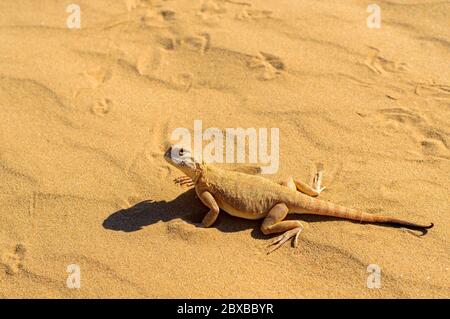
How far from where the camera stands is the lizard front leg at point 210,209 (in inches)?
148

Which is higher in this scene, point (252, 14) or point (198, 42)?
point (252, 14)

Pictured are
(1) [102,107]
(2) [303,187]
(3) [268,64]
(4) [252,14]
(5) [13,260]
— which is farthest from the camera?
(4) [252,14]

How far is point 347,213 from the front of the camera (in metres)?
3.77

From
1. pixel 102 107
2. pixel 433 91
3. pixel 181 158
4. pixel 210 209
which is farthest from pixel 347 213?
pixel 102 107

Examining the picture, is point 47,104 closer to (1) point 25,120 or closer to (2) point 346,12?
(1) point 25,120

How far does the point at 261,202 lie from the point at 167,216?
723mm

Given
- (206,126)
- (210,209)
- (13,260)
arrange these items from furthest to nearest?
(206,126), (210,209), (13,260)

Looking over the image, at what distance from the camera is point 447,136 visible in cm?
447

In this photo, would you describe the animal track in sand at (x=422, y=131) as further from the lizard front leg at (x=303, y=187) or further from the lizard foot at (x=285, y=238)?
the lizard foot at (x=285, y=238)

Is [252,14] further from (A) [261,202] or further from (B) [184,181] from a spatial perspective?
(A) [261,202]

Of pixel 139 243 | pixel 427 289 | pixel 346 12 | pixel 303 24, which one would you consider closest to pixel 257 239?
pixel 139 243

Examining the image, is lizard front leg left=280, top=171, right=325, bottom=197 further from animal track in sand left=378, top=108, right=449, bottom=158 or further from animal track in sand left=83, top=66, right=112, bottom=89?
animal track in sand left=83, top=66, right=112, bottom=89

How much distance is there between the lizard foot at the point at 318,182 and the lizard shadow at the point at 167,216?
0.54 meters

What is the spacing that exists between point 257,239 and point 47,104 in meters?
2.51
